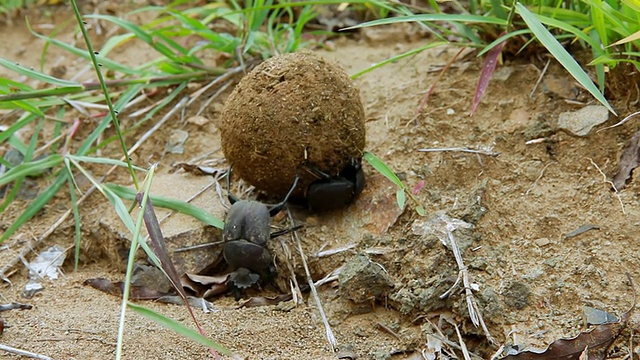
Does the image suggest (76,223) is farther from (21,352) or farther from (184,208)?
(21,352)

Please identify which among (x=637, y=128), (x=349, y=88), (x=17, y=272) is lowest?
(x=17, y=272)

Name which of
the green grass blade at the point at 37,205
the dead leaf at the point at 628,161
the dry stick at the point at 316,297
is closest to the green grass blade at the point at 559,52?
the dead leaf at the point at 628,161

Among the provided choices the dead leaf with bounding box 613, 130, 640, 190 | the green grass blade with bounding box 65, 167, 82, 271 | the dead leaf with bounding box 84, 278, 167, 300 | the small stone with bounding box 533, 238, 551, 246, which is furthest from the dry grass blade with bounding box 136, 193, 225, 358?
the dead leaf with bounding box 613, 130, 640, 190

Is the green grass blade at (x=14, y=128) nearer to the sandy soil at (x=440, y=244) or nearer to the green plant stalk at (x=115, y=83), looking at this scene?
the green plant stalk at (x=115, y=83)

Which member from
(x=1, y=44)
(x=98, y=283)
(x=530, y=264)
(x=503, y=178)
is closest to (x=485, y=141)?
(x=503, y=178)

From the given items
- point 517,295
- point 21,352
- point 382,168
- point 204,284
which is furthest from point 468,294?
point 21,352

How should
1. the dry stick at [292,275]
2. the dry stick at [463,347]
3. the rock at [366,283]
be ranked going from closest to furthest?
the dry stick at [463,347] < the rock at [366,283] < the dry stick at [292,275]

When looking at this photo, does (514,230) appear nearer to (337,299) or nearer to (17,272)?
(337,299)
